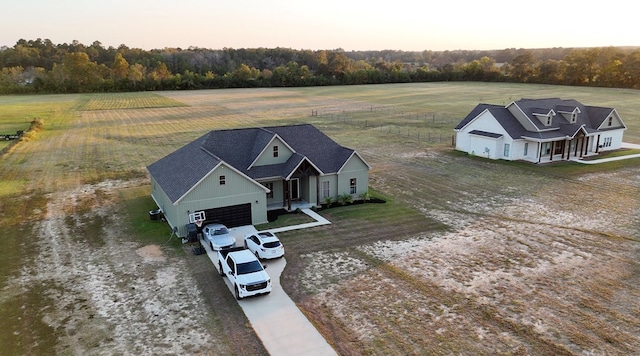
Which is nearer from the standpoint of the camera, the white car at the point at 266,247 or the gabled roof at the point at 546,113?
the white car at the point at 266,247

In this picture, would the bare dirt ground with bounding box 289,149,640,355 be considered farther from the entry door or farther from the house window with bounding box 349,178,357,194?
the entry door

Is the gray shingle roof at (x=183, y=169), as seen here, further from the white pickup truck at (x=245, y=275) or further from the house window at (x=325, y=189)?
the house window at (x=325, y=189)

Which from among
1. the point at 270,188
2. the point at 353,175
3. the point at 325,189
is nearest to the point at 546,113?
the point at 353,175

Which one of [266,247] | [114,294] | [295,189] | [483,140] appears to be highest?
[483,140]

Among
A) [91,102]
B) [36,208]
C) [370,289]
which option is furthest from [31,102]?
[370,289]

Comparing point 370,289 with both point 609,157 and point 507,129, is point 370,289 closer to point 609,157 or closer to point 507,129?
point 507,129

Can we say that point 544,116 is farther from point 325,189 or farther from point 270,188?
point 270,188

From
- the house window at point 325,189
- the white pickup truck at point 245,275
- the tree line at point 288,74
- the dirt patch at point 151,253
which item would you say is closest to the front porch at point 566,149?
the house window at point 325,189
